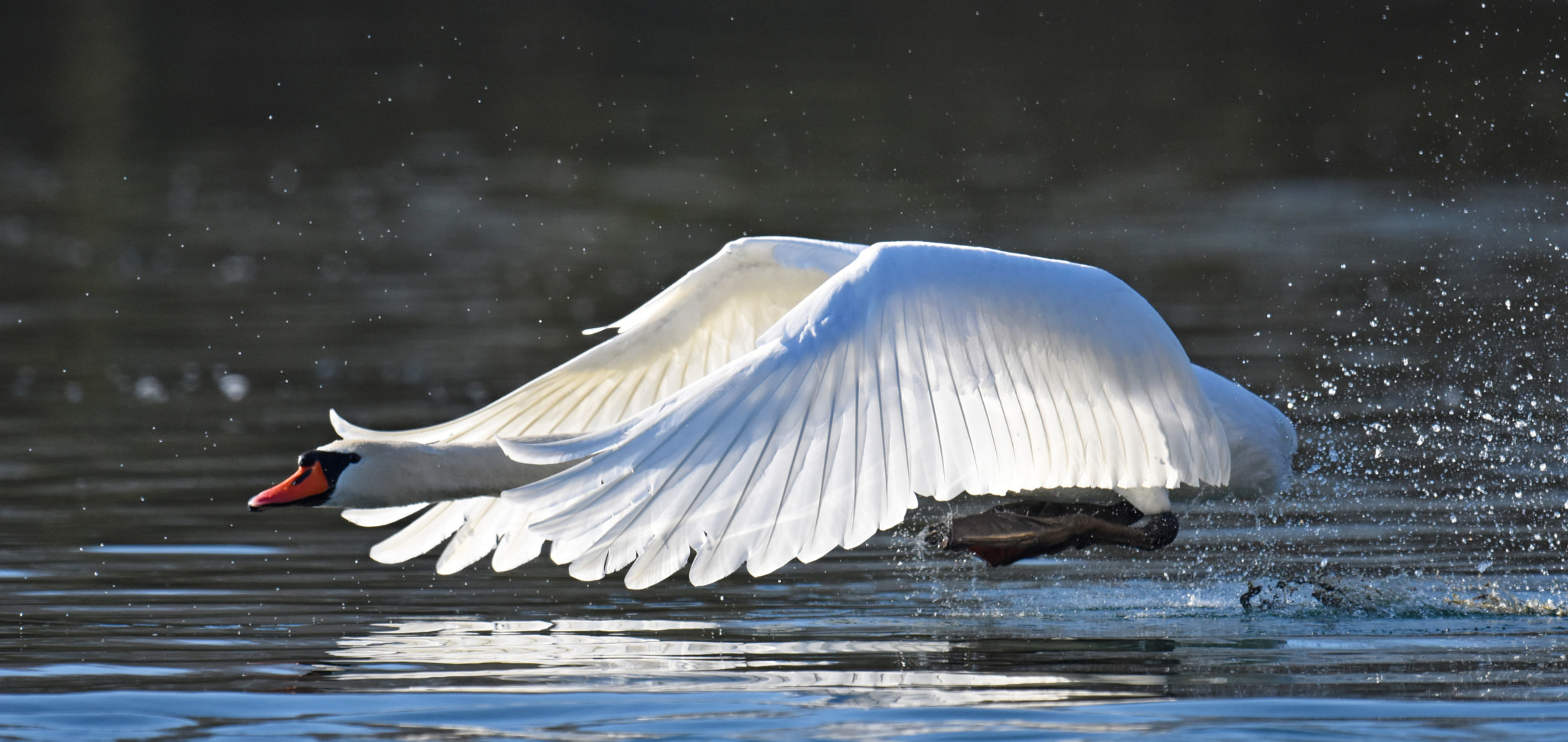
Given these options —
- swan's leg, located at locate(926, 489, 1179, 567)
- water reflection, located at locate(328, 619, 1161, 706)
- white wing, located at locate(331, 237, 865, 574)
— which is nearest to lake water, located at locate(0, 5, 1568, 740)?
water reflection, located at locate(328, 619, 1161, 706)

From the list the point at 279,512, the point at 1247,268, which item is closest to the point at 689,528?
the point at 279,512

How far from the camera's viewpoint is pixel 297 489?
7.14m

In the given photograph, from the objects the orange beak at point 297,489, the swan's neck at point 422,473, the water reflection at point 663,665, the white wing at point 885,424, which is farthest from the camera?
the swan's neck at point 422,473

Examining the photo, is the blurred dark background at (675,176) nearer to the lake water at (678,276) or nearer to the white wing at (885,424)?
the lake water at (678,276)

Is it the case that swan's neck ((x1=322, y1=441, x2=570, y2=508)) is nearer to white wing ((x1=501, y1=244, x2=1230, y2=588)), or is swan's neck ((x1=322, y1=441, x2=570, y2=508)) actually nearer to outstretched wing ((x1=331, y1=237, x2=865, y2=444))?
outstretched wing ((x1=331, y1=237, x2=865, y2=444))

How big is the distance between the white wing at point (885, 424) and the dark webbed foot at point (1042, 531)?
2.84ft

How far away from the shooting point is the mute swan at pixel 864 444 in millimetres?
6047

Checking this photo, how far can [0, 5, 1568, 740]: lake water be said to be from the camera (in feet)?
21.7

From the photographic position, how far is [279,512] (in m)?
10.5

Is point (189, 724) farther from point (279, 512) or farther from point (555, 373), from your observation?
point (279, 512)

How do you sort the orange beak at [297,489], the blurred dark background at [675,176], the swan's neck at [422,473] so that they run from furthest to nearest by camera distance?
1. the blurred dark background at [675,176]
2. the swan's neck at [422,473]
3. the orange beak at [297,489]

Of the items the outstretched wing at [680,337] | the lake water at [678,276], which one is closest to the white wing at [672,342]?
the outstretched wing at [680,337]

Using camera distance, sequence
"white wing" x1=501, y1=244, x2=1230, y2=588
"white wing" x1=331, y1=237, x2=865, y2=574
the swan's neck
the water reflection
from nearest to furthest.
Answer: "white wing" x1=501, y1=244, x2=1230, y2=588, the water reflection, the swan's neck, "white wing" x1=331, y1=237, x2=865, y2=574

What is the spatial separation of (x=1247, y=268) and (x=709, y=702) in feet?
43.4
